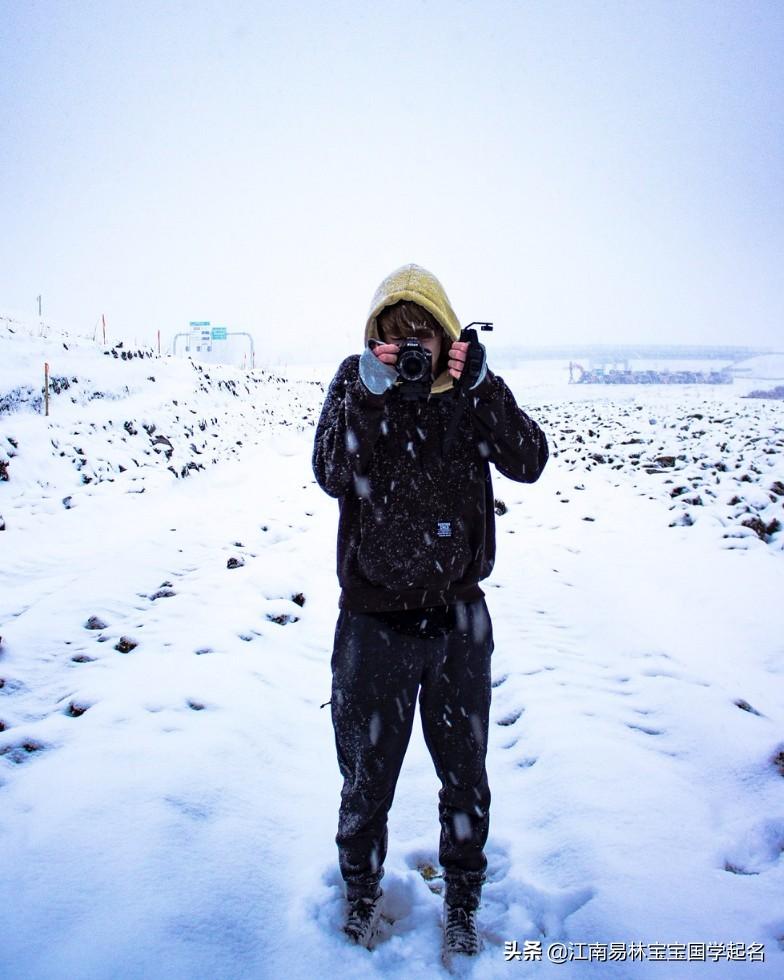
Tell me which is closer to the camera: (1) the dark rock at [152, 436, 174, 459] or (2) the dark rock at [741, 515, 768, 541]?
(2) the dark rock at [741, 515, 768, 541]

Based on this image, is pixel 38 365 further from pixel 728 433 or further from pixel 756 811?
pixel 728 433

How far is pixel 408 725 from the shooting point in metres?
1.77

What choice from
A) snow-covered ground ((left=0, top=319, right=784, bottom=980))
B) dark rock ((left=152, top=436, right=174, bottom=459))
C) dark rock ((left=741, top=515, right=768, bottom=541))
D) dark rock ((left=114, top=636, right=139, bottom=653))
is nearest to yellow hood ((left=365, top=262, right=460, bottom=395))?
snow-covered ground ((left=0, top=319, right=784, bottom=980))

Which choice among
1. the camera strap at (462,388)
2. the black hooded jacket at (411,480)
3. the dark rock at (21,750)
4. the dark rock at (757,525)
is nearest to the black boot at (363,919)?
the black hooded jacket at (411,480)

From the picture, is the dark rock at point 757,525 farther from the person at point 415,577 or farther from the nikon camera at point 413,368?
the nikon camera at point 413,368

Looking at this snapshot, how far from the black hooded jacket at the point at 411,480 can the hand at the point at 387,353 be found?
100 millimetres

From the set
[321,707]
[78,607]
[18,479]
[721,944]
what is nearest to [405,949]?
[721,944]

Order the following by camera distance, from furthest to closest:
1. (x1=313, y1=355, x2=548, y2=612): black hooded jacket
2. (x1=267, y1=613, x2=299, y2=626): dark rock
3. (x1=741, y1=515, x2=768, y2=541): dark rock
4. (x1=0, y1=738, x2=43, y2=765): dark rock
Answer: (x1=741, y1=515, x2=768, y2=541): dark rock → (x1=267, y1=613, x2=299, y2=626): dark rock → (x1=0, y1=738, x2=43, y2=765): dark rock → (x1=313, y1=355, x2=548, y2=612): black hooded jacket

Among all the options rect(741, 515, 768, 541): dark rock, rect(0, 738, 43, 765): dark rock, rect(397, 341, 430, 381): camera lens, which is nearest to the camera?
rect(397, 341, 430, 381): camera lens

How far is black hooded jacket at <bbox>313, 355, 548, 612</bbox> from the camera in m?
1.69

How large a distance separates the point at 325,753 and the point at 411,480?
1.75 metres

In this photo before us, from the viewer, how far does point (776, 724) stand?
2799 mm

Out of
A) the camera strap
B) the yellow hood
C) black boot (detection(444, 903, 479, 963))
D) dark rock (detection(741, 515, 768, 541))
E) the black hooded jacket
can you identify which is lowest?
black boot (detection(444, 903, 479, 963))

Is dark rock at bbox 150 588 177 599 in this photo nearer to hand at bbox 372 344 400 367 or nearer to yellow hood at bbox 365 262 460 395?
yellow hood at bbox 365 262 460 395
